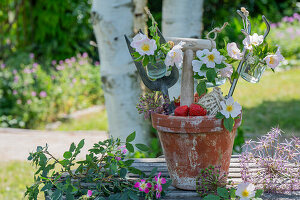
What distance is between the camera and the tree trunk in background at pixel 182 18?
2908 mm

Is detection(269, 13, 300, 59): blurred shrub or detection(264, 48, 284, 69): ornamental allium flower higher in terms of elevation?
detection(269, 13, 300, 59): blurred shrub

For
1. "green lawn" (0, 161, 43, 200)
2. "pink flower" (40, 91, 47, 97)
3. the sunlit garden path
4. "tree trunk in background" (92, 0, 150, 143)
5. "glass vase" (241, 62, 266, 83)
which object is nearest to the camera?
"glass vase" (241, 62, 266, 83)

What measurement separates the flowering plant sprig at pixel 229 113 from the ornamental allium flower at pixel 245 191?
205 millimetres

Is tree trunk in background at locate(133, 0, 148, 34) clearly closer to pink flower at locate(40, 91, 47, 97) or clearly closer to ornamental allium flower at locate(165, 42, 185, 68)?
ornamental allium flower at locate(165, 42, 185, 68)

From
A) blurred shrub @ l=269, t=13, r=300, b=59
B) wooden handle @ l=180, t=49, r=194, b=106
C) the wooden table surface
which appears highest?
blurred shrub @ l=269, t=13, r=300, b=59

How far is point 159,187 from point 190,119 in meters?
0.27

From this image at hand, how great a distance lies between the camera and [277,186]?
60.7 inches

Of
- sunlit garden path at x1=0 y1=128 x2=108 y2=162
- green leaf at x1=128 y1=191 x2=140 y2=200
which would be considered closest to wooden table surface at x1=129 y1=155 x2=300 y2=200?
green leaf at x1=128 y1=191 x2=140 y2=200

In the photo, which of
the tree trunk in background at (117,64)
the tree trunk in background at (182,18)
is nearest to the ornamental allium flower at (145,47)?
the tree trunk in background at (117,64)

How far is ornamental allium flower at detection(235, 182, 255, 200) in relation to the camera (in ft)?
4.49

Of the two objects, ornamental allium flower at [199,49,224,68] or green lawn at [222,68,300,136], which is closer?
ornamental allium flower at [199,49,224,68]

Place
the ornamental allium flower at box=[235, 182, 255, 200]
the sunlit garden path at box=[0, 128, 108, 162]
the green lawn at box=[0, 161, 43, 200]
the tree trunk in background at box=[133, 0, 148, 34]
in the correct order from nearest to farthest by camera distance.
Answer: the ornamental allium flower at box=[235, 182, 255, 200], the tree trunk in background at box=[133, 0, 148, 34], the green lawn at box=[0, 161, 43, 200], the sunlit garden path at box=[0, 128, 108, 162]

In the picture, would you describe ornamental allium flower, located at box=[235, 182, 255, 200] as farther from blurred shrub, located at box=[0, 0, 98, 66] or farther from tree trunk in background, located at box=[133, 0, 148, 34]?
blurred shrub, located at box=[0, 0, 98, 66]

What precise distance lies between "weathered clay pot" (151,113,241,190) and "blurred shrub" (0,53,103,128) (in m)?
3.44
